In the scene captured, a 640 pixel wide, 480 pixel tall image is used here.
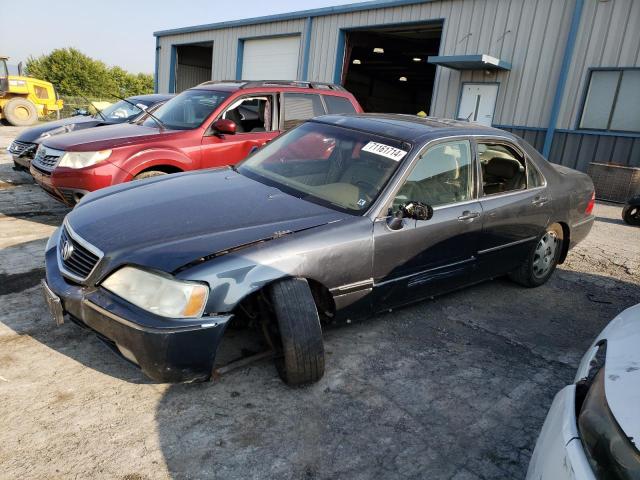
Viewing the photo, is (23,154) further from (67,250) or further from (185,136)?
(67,250)

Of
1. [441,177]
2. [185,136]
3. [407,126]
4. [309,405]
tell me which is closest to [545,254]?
[441,177]

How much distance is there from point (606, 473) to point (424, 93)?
96.1 feet

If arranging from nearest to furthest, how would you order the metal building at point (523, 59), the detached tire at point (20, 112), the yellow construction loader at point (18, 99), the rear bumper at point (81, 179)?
the rear bumper at point (81, 179)
the metal building at point (523, 59)
the detached tire at point (20, 112)
the yellow construction loader at point (18, 99)

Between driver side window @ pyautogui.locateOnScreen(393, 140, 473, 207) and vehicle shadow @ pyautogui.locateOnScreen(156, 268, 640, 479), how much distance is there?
39.7 inches

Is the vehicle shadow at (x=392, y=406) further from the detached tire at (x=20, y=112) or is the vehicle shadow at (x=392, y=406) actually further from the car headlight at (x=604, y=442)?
the detached tire at (x=20, y=112)

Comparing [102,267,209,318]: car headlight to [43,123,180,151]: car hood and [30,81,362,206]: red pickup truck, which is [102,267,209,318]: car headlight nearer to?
[30,81,362,206]: red pickup truck

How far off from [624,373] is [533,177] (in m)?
3.00

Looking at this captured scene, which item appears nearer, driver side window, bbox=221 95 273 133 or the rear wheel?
driver side window, bbox=221 95 273 133

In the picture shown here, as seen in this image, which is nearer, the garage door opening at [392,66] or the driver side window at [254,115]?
the driver side window at [254,115]

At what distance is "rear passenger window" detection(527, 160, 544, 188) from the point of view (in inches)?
169

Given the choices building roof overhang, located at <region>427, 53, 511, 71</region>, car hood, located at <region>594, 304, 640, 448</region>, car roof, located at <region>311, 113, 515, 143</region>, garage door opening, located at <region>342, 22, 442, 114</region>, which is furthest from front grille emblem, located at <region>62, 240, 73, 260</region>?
garage door opening, located at <region>342, 22, 442, 114</region>

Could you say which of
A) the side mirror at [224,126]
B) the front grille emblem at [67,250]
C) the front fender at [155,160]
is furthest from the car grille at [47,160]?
the front grille emblem at [67,250]

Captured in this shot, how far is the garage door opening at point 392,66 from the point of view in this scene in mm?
15820

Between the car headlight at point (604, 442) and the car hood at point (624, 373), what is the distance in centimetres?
2
